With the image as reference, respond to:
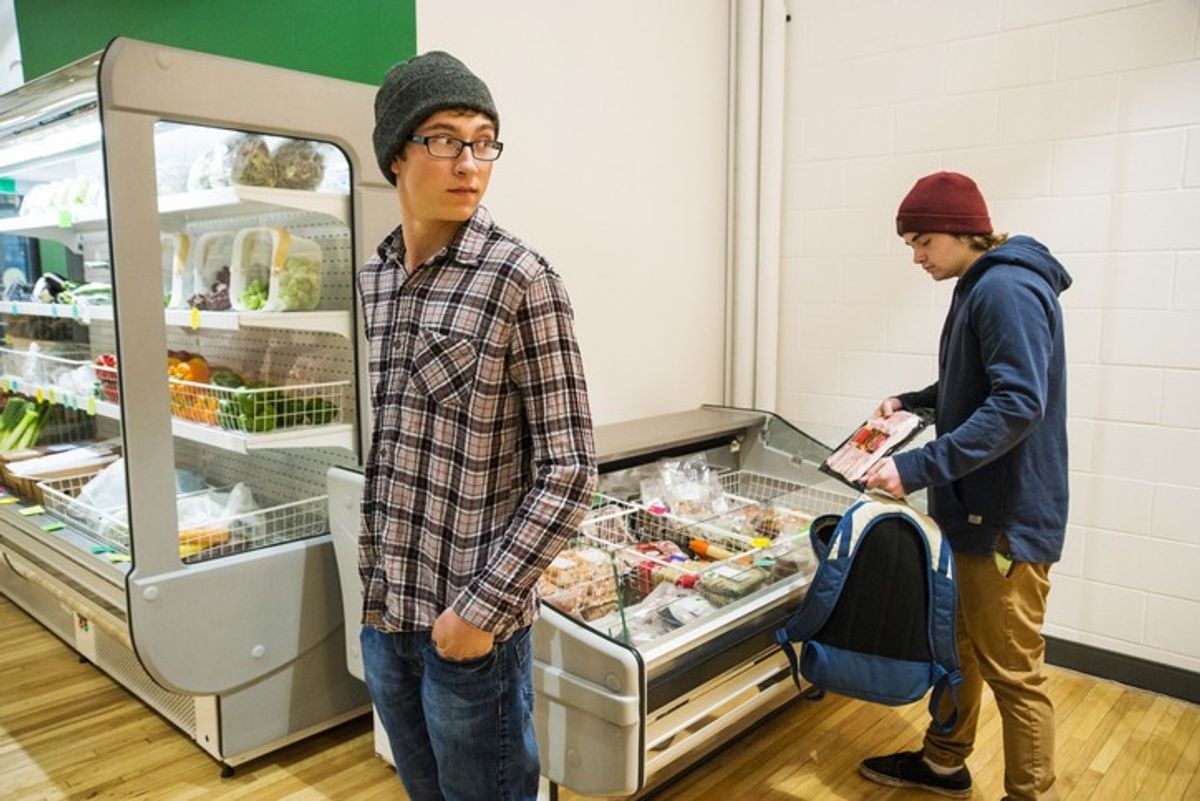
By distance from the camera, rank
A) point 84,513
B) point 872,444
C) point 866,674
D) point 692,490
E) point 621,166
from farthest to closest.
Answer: point 621,166 < point 692,490 < point 84,513 < point 872,444 < point 866,674

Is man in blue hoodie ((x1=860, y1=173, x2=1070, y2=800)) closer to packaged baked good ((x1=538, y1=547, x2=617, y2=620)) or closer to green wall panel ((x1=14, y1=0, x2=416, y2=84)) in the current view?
packaged baked good ((x1=538, y1=547, x2=617, y2=620))

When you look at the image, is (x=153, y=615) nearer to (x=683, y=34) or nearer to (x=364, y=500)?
(x=364, y=500)

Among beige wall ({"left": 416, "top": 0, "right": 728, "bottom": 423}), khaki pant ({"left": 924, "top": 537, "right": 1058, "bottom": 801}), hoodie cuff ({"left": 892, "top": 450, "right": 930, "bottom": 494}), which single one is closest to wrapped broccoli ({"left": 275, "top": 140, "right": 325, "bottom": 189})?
beige wall ({"left": 416, "top": 0, "right": 728, "bottom": 423})

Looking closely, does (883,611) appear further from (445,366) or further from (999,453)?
(445,366)

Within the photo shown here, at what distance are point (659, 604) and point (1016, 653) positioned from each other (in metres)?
0.90

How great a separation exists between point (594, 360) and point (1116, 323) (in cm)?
189

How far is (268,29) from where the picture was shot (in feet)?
9.55

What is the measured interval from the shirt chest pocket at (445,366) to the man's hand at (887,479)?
1.22 metres

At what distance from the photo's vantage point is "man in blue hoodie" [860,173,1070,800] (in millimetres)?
2008

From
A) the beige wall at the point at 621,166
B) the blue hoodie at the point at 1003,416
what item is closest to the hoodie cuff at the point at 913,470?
the blue hoodie at the point at 1003,416

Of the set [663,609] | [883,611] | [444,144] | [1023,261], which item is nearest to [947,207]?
[1023,261]

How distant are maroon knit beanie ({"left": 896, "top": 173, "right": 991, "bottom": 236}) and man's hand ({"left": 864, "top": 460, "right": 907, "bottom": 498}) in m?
0.61

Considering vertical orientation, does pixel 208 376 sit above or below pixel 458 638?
above

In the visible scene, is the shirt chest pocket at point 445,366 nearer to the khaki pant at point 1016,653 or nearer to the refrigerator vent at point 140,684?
the khaki pant at point 1016,653
